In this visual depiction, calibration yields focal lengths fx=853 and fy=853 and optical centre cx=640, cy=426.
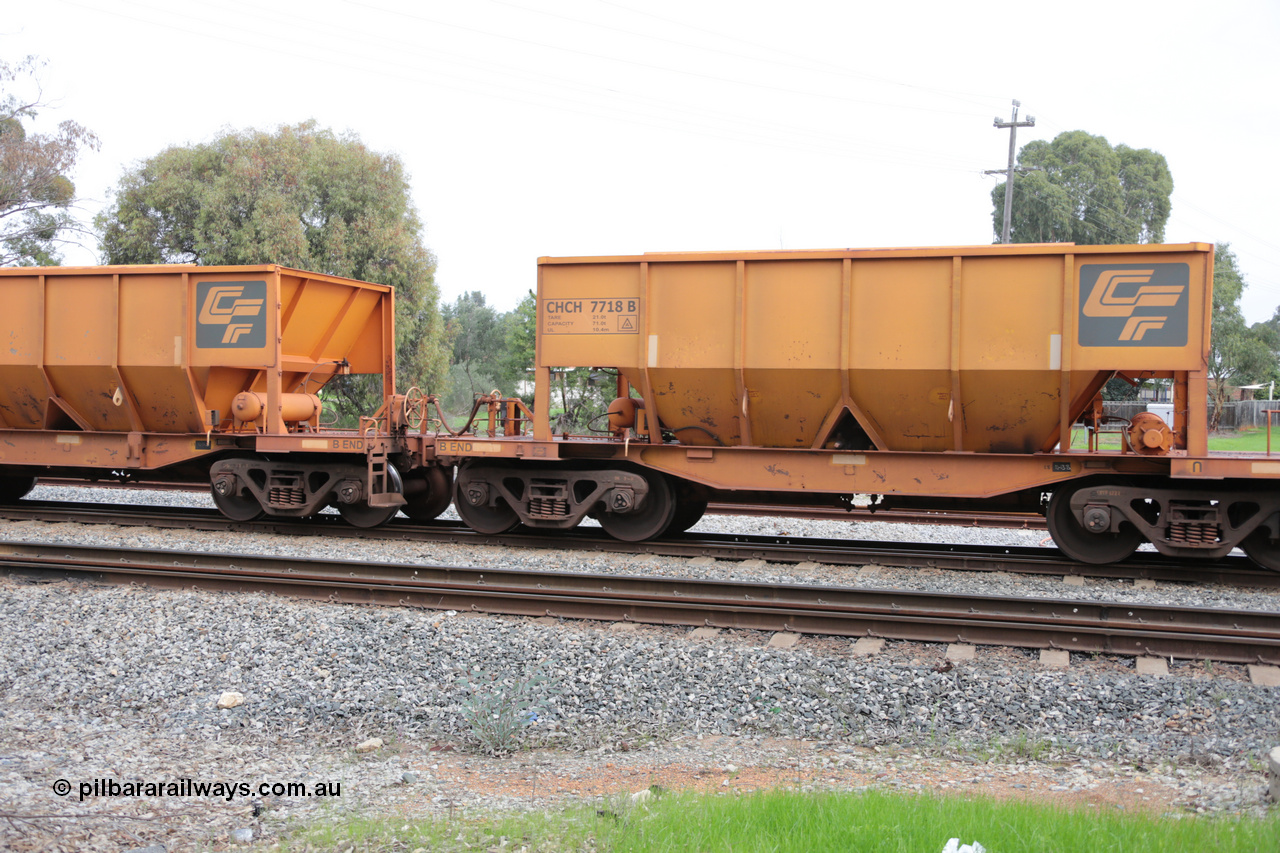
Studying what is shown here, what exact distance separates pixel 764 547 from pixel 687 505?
1444 mm

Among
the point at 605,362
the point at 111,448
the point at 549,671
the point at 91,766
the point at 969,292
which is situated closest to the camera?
the point at 91,766

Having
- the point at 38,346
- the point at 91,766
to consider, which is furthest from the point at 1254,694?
the point at 38,346

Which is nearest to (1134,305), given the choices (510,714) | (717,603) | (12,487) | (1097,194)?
(717,603)

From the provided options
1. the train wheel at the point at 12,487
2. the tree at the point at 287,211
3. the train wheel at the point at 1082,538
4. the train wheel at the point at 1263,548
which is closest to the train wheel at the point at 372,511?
the train wheel at the point at 12,487

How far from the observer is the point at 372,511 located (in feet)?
36.0

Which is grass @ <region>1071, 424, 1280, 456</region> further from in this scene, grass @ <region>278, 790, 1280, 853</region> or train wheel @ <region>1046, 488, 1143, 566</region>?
grass @ <region>278, 790, 1280, 853</region>

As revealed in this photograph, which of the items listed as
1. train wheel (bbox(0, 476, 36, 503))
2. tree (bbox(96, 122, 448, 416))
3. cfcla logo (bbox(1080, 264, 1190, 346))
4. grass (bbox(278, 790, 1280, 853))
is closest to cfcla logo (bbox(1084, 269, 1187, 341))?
cfcla logo (bbox(1080, 264, 1190, 346))

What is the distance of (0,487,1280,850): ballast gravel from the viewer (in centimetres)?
418

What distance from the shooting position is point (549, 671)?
573cm

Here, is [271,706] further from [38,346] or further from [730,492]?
[38,346]

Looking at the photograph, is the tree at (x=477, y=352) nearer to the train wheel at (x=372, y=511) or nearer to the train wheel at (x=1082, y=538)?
the train wheel at (x=372, y=511)

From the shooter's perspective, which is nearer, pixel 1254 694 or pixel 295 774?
pixel 295 774

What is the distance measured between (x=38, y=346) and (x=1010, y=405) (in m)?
12.4

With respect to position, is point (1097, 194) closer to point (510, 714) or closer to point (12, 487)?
point (12, 487)
